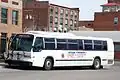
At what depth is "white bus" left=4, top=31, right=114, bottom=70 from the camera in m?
27.8

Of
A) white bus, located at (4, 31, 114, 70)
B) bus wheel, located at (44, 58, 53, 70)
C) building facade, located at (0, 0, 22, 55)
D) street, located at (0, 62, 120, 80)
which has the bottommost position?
street, located at (0, 62, 120, 80)

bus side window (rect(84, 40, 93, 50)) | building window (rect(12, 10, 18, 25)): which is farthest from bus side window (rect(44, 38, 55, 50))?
building window (rect(12, 10, 18, 25))

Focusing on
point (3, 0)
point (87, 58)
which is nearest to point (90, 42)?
point (87, 58)

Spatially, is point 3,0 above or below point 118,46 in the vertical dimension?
above

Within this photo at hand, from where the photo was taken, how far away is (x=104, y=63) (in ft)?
114

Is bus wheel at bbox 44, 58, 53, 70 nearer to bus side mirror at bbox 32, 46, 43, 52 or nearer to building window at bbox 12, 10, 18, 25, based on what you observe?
bus side mirror at bbox 32, 46, 43, 52

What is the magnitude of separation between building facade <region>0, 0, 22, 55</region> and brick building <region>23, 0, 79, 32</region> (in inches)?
1870

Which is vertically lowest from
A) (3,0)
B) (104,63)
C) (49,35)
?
(104,63)

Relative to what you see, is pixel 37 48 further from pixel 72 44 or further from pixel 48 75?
pixel 48 75

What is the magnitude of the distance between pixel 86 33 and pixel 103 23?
3750 centimetres

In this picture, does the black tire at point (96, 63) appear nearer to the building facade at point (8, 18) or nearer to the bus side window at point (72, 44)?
the bus side window at point (72, 44)

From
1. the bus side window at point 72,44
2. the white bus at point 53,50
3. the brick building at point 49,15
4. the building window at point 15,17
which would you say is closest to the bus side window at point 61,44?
the white bus at point 53,50

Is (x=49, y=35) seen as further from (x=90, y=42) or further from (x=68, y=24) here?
(x=68, y=24)

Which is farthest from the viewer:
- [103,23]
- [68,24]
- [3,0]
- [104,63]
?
[68,24]
